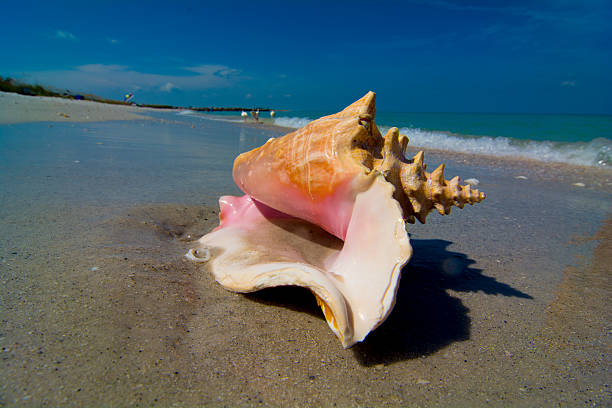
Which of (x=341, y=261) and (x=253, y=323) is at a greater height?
(x=341, y=261)

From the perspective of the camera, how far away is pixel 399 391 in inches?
45.2

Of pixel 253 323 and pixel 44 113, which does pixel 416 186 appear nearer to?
pixel 253 323

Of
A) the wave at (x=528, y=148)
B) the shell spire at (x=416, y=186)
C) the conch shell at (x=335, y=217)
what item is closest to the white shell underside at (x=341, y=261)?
the conch shell at (x=335, y=217)

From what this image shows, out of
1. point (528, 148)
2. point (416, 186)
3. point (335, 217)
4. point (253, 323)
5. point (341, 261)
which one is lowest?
point (253, 323)

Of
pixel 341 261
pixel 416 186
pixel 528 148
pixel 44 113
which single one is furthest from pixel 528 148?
pixel 44 113

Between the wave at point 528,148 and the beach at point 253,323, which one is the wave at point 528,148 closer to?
the wave at point 528,148

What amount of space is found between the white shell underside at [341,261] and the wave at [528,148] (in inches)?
338

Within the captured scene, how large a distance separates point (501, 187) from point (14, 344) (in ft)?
17.2

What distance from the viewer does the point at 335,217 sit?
1.75 meters

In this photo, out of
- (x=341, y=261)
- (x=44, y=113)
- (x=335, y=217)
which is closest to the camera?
(x=341, y=261)

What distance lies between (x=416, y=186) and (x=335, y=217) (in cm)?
49

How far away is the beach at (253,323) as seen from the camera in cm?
108

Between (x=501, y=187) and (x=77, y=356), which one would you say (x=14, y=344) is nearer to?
(x=77, y=356)

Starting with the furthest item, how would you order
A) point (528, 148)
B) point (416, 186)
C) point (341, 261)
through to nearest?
point (528, 148)
point (416, 186)
point (341, 261)
